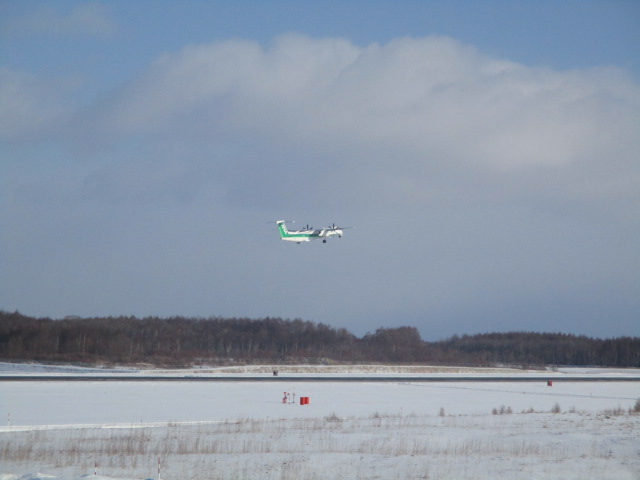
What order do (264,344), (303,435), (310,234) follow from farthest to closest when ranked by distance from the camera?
(264,344)
(310,234)
(303,435)

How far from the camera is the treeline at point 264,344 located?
104125 millimetres

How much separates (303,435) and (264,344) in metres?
107

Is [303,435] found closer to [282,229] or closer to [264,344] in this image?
[282,229]

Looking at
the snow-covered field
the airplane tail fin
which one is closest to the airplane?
the airplane tail fin

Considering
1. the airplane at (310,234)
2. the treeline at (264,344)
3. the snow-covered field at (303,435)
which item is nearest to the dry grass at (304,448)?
the snow-covered field at (303,435)

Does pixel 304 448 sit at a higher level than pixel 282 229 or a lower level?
lower

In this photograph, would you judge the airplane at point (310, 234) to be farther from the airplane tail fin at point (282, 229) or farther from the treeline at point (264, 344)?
the treeline at point (264, 344)

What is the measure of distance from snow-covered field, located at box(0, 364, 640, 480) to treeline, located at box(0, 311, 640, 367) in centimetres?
4809

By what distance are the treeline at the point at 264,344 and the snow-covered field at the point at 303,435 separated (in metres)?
48.1

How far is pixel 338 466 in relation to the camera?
21438 mm

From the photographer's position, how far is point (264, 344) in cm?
13425

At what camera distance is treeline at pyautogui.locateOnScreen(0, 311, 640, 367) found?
10412cm

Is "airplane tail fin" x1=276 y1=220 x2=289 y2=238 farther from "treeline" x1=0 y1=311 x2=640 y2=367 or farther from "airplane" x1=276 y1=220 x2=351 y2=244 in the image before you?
"treeline" x1=0 y1=311 x2=640 y2=367

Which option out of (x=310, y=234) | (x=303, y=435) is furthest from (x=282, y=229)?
(x=303, y=435)
